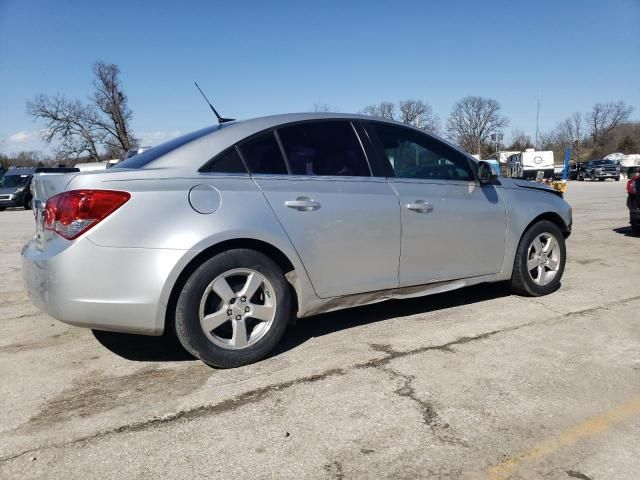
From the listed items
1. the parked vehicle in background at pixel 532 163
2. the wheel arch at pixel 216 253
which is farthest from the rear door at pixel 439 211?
the parked vehicle in background at pixel 532 163

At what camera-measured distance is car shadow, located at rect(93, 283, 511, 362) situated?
3.60 metres

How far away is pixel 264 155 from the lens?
11.3 feet

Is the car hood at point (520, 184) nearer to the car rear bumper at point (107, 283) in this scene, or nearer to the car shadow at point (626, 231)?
the car rear bumper at point (107, 283)

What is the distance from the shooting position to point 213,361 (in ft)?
10.4

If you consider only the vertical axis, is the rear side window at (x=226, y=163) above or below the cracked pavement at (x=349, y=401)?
above

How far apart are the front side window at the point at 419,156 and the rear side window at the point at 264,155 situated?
0.89 metres

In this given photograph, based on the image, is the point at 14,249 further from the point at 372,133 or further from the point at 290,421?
the point at 290,421

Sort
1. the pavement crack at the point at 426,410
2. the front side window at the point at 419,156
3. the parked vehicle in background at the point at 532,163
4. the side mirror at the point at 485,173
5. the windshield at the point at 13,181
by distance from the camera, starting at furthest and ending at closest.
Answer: the parked vehicle in background at the point at 532,163
the windshield at the point at 13,181
the side mirror at the point at 485,173
the front side window at the point at 419,156
the pavement crack at the point at 426,410

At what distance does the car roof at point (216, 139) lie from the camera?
3.24m

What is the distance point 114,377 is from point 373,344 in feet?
5.71

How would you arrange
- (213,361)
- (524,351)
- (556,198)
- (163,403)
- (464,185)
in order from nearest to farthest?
1. (163,403)
2. (213,361)
3. (524,351)
4. (464,185)
5. (556,198)

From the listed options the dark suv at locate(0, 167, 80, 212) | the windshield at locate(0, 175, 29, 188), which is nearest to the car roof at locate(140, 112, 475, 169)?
the dark suv at locate(0, 167, 80, 212)

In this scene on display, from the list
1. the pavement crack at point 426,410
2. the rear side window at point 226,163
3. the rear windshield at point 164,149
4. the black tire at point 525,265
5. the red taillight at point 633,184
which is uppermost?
the rear windshield at point 164,149

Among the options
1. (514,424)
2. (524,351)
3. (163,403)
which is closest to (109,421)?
(163,403)
